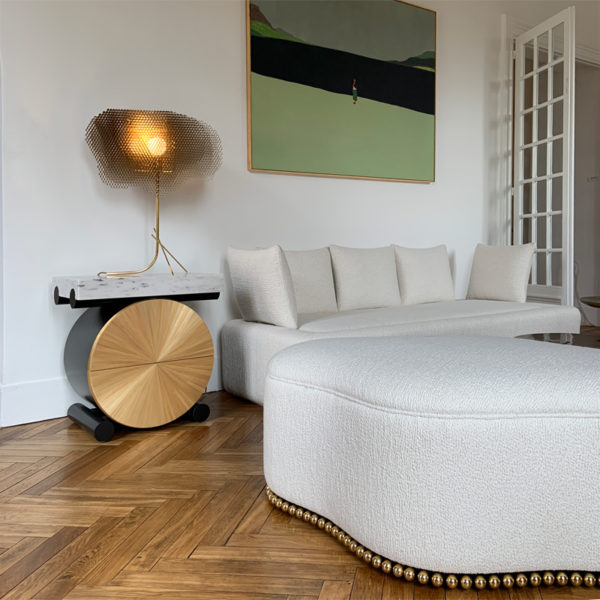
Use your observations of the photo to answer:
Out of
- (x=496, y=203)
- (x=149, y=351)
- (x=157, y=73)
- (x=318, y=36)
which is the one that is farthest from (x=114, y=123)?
(x=496, y=203)

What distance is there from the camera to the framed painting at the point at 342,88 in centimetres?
330

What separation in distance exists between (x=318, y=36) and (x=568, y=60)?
1.78 metres

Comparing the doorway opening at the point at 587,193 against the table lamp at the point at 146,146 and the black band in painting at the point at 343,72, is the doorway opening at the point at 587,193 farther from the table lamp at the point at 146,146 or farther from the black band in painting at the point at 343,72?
the table lamp at the point at 146,146

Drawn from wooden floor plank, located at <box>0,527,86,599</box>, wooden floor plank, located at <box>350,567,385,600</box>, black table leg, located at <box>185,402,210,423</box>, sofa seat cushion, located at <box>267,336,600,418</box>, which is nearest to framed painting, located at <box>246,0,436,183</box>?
black table leg, located at <box>185,402,210,423</box>

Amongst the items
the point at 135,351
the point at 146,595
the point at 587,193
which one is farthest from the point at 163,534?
the point at 587,193

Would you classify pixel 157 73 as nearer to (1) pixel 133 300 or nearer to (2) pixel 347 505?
(1) pixel 133 300

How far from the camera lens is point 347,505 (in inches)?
52.1

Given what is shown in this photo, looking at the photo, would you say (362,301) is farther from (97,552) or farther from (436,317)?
(97,552)

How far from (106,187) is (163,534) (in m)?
1.82

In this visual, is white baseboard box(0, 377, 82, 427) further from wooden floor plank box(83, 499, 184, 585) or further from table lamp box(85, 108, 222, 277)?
wooden floor plank box(83, 499, 184, 585)

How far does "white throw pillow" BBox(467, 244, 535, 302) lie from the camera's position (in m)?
3.75

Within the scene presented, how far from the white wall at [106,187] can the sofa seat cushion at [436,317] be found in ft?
2.30

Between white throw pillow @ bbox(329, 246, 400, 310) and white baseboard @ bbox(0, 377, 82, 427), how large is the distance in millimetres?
1486

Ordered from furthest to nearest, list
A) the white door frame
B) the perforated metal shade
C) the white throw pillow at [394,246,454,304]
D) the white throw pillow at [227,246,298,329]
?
the white door frame → the white throw pillow at [394,246,454,304] → the white throw pillow at [227,246,298,329] → the perforated metal shade
